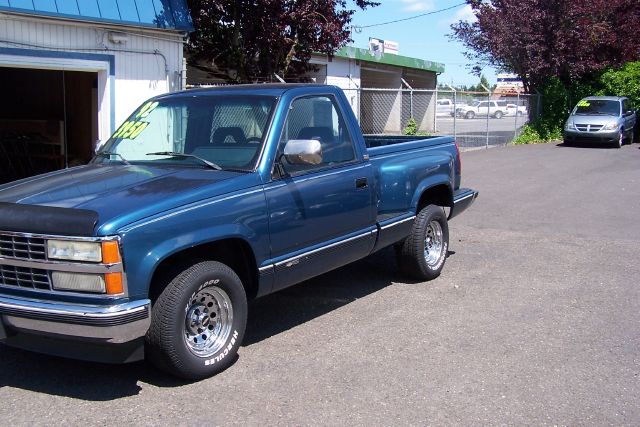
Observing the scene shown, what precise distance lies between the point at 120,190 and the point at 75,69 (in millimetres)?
6393

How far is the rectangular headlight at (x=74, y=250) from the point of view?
3.79m

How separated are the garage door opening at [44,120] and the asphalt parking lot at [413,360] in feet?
25.5

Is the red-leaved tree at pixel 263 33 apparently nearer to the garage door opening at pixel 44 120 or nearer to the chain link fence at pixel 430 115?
the garage door opening at pixel 44 120

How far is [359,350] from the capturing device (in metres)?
4.94

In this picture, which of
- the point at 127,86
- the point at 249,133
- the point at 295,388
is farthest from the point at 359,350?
the point at 127,86

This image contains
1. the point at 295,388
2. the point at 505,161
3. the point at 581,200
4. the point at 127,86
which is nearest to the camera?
the point at 295,388

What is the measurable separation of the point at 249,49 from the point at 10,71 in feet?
17.5

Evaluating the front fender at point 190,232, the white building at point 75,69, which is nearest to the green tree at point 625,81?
the white building at point 75,69

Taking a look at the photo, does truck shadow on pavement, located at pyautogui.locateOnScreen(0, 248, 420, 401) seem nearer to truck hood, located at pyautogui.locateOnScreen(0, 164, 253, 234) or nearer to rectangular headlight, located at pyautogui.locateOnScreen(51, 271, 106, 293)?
rectangular headlight, located at pyautogui.locateOnScreen(51, 271, 106, 293)

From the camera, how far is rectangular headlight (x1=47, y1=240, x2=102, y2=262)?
3.79 metres

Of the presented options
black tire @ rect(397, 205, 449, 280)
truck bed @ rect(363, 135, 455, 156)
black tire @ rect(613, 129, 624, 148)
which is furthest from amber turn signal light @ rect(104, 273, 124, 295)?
black tire @ rect(613, 129, 624, 148)

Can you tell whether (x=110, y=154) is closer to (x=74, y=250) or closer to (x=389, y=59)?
(x=74, y=250)

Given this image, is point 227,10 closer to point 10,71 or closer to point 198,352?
point 10,71

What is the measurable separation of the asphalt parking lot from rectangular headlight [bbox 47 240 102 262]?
93cm
